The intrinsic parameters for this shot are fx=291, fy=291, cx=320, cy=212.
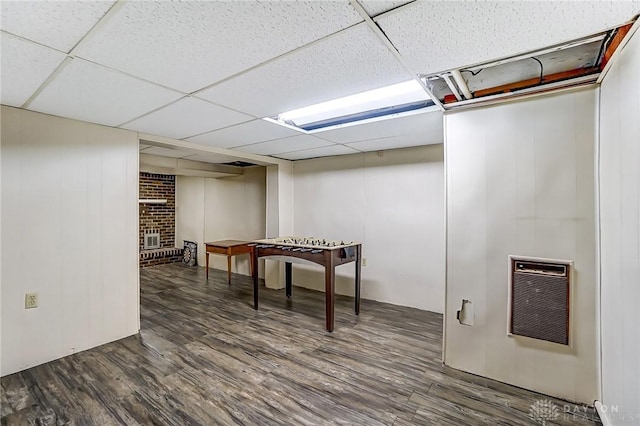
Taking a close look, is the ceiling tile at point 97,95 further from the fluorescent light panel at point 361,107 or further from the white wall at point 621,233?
the white wall at point 621,233

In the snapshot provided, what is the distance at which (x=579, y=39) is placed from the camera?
4.58ft

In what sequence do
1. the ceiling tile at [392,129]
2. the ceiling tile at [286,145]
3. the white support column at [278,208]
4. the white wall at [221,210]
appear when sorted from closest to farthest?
the ceiling tile at [392,129]
the ceiling tile at [286,145]
the white support column at [278,208]
the white wall at [221,210]

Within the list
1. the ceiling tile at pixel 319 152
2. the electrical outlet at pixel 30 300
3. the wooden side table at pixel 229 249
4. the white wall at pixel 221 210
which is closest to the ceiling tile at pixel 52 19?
the electrical outlet at pixel 30 300

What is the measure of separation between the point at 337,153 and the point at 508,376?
325cm

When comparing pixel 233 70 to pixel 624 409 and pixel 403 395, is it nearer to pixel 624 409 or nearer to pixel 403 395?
pixel 403 395

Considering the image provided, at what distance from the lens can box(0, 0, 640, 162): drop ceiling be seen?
3.88 feet

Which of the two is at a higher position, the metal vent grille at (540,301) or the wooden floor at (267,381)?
the metal vent grille at (540,301)

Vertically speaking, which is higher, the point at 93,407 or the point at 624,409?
the point at 624,409

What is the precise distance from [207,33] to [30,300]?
106 inches

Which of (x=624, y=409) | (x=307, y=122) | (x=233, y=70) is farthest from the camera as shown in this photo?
(x=307, y=122)

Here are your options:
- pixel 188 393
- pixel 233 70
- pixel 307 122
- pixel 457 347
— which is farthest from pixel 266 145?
pixel 457 347

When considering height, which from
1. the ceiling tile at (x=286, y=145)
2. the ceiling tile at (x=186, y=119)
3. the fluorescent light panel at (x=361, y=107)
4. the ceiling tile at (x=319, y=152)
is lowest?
the ceiling tile at (x=186, y=119)

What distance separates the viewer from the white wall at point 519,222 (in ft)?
6.26

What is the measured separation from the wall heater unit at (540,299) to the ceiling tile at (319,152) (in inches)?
99.1
